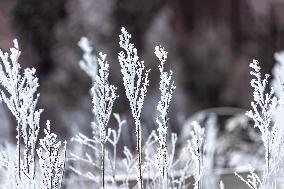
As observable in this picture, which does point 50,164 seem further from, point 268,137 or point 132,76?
point 268,137

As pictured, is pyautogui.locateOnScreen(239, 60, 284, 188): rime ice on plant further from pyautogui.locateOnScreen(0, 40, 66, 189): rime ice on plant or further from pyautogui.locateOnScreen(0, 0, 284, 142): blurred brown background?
pyautogui.locateOnScreen(0, 0, 284, 142): blurred brown background

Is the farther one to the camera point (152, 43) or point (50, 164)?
point (152, 43)

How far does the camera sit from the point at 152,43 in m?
2.81

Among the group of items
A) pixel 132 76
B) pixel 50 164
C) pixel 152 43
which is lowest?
pixel 50 164

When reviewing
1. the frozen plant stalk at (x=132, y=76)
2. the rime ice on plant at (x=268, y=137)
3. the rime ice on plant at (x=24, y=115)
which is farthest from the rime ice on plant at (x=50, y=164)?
the rime ice on plant at (x=268, y=137)

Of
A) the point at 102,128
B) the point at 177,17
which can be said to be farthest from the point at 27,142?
the point at 177,17

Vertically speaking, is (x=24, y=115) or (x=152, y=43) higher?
(x=152, y=43)

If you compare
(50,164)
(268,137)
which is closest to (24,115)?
(50,164)

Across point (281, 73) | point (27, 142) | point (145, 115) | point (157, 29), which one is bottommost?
point (27, 142)

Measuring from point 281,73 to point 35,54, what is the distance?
6.03 feet

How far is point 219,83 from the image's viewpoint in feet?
9.46

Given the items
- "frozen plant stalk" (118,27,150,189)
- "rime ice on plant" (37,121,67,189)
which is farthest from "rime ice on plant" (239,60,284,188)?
"rime ice on plant" (37,121,67,189)

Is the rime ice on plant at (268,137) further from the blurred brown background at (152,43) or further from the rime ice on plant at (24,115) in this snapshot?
the blurred brown background at (152,43)

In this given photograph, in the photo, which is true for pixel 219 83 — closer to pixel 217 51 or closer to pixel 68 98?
pixel 217 51
